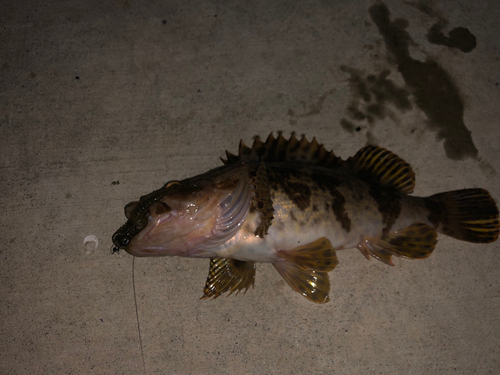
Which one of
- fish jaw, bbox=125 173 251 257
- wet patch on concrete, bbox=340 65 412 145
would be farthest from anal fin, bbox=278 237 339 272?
wet patch on concrete, bbox=340 65 412 145

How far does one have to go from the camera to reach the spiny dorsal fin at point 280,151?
9.45 feet

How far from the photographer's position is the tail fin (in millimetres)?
3025

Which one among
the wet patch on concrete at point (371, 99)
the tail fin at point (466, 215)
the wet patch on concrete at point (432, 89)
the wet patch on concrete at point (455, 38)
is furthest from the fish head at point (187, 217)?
the wet patch on concrete at point (455, 38)

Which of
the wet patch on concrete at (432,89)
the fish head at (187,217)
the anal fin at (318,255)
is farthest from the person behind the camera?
the wet patch on concrete at (432,89)

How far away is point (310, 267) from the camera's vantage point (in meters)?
2.65

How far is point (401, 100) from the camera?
3.49m

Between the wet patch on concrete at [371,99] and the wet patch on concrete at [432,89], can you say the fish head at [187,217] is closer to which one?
the wet patch on concrete at [371,99]

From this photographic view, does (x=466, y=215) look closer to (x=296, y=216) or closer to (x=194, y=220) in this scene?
(x=296, y=216)

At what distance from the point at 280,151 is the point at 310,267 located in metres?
0.95

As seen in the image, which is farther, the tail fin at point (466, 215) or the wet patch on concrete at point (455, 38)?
the wet patch on concrete at point (455, 38)

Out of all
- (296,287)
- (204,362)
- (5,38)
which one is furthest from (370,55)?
(5,38)

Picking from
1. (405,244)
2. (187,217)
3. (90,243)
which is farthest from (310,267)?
(90,243)

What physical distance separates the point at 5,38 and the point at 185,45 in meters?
1.83

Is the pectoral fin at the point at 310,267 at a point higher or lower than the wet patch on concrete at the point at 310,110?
lower
